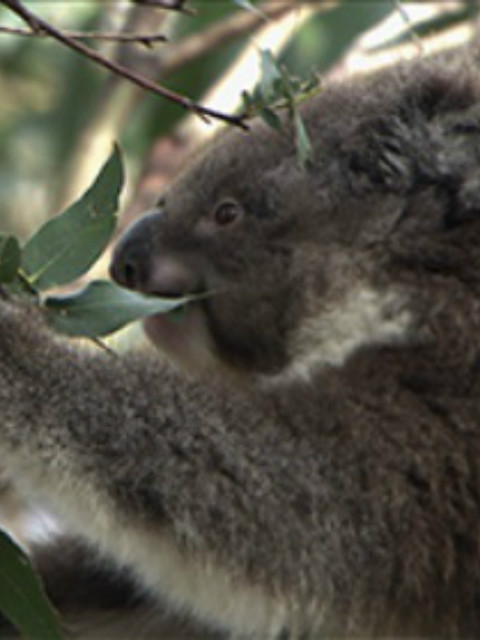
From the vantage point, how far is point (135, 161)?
A: 798 centimetres

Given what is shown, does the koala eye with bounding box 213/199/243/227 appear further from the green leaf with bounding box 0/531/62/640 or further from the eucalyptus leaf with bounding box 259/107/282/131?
the green leaf with bounding box 0/531/62/640

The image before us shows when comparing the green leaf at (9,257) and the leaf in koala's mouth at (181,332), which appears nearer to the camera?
the green leaf at (9,257)

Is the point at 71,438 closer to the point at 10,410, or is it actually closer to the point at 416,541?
the point at 10,410

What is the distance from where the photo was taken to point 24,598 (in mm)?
3156

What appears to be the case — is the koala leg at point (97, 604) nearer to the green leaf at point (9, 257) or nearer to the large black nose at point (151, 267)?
the large black nose at point (151, 267)

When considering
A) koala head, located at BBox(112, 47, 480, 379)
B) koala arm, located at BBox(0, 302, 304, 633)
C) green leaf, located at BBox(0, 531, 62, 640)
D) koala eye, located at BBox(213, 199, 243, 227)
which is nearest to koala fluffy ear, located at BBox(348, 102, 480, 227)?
koala head, located at BBox(112, 47, 480, 379)

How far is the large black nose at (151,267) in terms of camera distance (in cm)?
403

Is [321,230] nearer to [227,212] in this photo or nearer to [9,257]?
[227,212]

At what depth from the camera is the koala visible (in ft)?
11.5

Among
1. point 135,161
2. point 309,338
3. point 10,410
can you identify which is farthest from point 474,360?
point 135,161

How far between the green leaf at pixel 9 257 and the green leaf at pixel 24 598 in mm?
490

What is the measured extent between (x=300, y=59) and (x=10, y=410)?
348cm

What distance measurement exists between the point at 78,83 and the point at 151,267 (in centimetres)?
398

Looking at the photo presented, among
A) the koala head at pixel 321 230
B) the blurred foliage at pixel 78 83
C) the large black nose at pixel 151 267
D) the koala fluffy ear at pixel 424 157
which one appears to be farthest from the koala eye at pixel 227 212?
the blurred foliage at pixel 78 83
